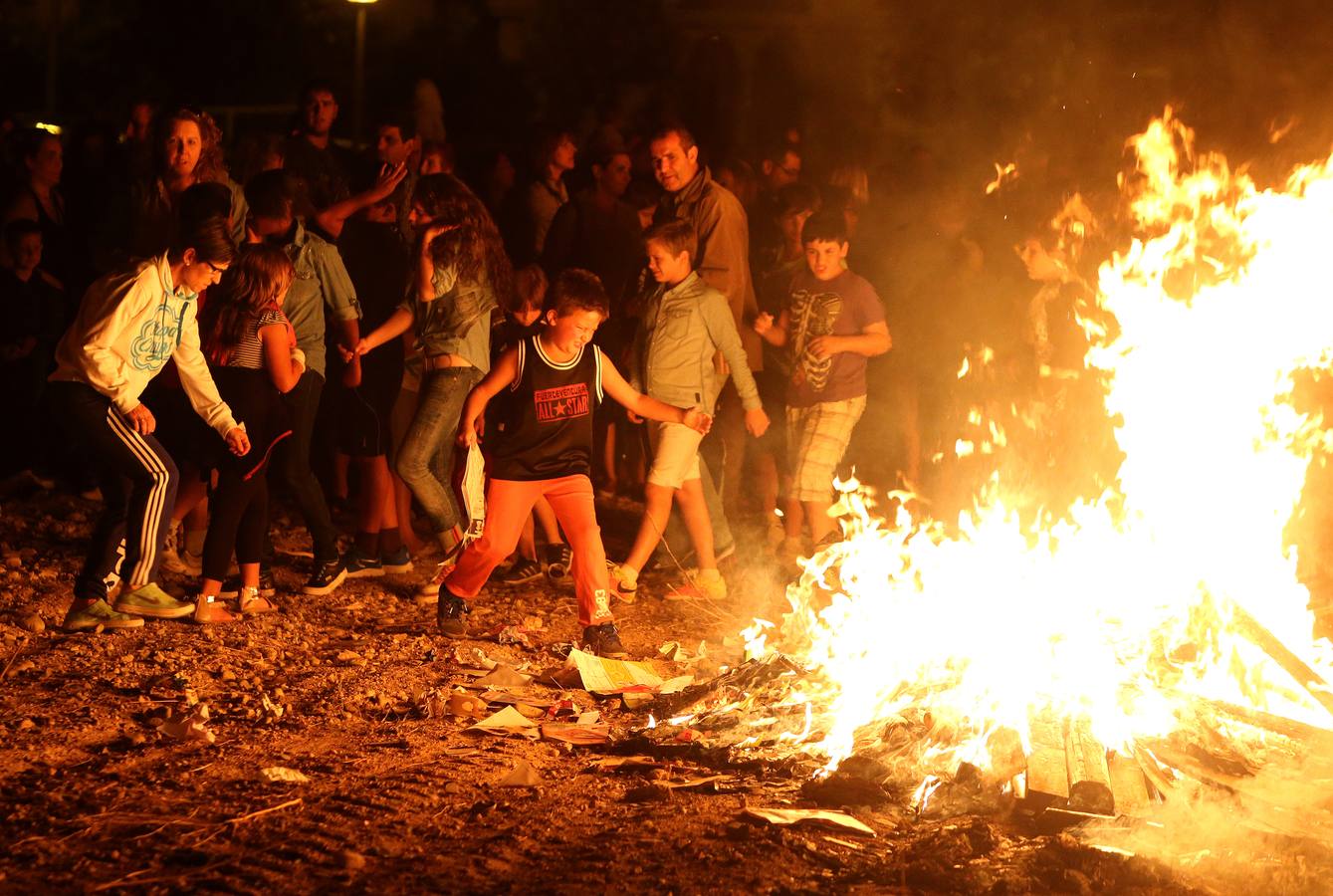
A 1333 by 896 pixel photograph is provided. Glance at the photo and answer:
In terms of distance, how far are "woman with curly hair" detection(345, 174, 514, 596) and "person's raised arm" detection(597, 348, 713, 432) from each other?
39.3 inches

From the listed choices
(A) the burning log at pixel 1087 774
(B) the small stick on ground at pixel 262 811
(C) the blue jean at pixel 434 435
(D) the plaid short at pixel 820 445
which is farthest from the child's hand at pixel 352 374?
(A) the burning log at pixel 1087 774

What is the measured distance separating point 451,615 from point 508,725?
1431 millimetres

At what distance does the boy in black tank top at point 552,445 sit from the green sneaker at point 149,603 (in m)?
1.40

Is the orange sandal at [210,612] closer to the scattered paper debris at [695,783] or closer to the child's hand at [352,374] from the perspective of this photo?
the child's hand at [352,374]

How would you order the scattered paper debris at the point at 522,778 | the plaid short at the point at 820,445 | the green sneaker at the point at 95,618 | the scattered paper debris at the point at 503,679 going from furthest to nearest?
1. the plaid short at the point at 820,445
2. the green sneaker at the point at 95,618
3. the scattered paper debris at the point at 503,679
4. the scattered paper debris at the point at 522,778

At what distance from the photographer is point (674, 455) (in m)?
7.80

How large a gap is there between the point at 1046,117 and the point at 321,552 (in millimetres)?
6801

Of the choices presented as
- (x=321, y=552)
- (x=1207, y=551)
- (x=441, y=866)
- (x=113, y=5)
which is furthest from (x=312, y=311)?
(x=113, y=5)

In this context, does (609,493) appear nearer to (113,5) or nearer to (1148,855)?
(1148,855)

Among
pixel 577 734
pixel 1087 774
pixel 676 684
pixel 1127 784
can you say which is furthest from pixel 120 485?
pixel 1127 784

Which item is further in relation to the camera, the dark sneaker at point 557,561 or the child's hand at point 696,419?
the dark sneaker at point 557,561

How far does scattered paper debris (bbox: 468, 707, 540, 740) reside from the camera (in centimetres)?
555

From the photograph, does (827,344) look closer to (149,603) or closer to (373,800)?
(149,603)

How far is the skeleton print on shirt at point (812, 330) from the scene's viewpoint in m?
8.30
